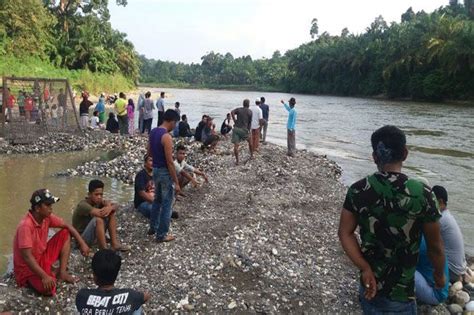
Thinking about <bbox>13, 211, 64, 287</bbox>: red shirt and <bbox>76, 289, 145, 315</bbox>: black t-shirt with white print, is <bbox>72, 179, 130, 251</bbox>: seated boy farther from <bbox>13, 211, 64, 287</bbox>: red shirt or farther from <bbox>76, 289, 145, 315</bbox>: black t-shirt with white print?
<bbox>76, 289, 145, 315</bbox>: black t-shirt with white print

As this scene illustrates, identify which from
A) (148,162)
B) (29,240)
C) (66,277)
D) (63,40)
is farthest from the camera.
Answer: (63,40)

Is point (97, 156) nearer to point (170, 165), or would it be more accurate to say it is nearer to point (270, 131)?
point (170, 165)

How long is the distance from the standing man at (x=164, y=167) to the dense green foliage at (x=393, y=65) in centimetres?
5926

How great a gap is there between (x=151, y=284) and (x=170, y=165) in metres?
1.64

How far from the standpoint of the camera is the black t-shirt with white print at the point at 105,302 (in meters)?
3.58

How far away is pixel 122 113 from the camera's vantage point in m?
19.4

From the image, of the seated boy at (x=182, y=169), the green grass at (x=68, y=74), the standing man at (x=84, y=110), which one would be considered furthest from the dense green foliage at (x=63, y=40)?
the seated boy at (x=182, y=169)

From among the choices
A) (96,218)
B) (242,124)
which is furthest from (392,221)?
(242,124)

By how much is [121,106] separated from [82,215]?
12844 millimetres

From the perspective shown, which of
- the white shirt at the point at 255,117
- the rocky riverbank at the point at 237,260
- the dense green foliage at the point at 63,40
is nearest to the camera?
the rocky riverbank at the point at 237,260

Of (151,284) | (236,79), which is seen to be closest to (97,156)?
(151,284)

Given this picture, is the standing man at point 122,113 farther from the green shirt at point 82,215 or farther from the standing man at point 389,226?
the standing man at point 389,226

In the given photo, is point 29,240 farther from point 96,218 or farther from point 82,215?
point 82,215

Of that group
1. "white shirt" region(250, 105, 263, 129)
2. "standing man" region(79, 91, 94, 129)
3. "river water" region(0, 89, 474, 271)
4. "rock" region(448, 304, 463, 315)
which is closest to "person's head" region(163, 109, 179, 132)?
"river water" region(0, 89, 474, 271)
